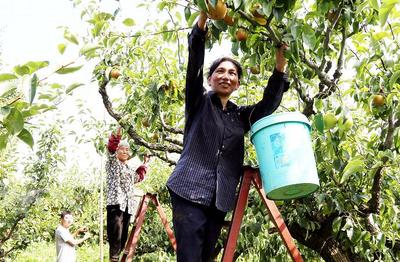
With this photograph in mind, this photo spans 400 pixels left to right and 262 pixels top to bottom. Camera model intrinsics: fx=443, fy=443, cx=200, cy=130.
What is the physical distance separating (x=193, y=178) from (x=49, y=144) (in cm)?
577

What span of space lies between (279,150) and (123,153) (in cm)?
240

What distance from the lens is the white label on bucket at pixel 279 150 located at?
154 cm

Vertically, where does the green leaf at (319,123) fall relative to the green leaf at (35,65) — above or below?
below

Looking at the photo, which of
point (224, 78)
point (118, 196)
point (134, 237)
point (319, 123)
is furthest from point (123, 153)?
point (319, 123)

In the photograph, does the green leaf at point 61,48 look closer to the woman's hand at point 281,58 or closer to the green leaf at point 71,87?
the green leaf at point 71,87

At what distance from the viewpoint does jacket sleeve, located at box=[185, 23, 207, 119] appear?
160cm

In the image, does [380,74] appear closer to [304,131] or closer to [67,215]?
[304,131]

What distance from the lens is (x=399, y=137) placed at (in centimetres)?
194

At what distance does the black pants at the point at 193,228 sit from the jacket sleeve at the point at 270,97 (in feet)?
1.50

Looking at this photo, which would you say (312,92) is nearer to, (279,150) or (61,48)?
(279,150)

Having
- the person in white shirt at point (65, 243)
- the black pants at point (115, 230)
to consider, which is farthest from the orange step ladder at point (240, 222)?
the person in white shirt at point (65, 243)

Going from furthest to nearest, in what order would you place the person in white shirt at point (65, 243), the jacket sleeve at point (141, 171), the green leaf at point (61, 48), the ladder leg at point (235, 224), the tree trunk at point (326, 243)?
the person in white shirt at point (65, 243) < the jacket sleeve at point (141, 171) < the tree trunk at point (326, 243) < the ladder leg at point (235, 224) < the green leaf at point (61, 48)

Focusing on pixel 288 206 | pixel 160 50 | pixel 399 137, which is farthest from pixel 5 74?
pixel 160 50

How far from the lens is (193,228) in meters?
1.63
